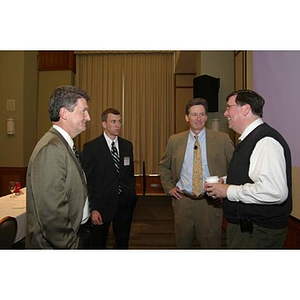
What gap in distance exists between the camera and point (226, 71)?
13.7ft

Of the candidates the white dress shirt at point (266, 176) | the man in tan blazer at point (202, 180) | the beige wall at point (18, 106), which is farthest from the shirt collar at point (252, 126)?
the beige wall at point (18, 106)

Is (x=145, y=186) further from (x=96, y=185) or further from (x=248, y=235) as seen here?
(x=248, y=235)

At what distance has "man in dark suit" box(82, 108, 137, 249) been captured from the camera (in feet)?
7.39

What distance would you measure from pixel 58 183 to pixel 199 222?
1.22 m

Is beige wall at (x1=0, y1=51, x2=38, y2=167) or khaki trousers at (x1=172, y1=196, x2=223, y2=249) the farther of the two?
beige wall at (x1=0, y1=51, x2=38, y2=167)

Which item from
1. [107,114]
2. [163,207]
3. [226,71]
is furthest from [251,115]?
[163,207]

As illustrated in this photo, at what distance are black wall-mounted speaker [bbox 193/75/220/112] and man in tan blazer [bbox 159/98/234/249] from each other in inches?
74.4

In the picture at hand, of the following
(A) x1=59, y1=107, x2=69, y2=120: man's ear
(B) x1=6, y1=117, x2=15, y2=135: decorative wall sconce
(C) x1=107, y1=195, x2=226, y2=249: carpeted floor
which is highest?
(B) x1=6, y1=117, x2=15, y2=135: decorative wall sconce

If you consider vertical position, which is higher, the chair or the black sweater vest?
the black sweater vest

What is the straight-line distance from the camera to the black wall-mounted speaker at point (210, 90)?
3.94m

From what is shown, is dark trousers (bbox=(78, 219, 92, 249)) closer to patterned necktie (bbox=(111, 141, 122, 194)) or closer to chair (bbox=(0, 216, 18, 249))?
chair (bbox=(0, 216, 18, 249))

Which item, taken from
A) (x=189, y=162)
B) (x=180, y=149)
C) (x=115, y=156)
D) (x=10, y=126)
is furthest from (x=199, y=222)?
(x=10, y=126)

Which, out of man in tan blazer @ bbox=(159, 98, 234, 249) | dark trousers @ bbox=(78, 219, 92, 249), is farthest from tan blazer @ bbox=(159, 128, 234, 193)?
dark trousers @ bbox=(78, 219, 92, 249)

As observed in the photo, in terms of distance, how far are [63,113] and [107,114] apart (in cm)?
96
